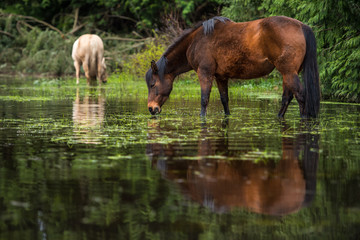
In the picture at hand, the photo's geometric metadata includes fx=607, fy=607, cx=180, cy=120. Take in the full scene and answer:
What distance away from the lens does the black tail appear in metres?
9.32

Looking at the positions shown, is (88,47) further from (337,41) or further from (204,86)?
(204,86)

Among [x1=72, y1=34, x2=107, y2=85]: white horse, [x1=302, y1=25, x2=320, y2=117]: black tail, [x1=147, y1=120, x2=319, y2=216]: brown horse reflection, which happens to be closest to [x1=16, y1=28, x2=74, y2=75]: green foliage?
[x1=72, y1=34, x2=107, y2=85]: white horse

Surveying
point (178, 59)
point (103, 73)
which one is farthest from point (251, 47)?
point (103, 73)

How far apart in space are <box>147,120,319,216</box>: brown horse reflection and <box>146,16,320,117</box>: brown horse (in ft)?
9.55

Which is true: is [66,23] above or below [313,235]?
above

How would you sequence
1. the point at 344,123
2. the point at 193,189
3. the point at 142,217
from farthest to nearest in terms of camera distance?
the point at 344,123
the point at 193,189
the point at 142,217

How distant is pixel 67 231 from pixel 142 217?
477 mm

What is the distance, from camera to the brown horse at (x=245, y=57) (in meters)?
9.32

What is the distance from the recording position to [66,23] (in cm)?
3456

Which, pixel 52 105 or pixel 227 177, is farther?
pixel 52 105

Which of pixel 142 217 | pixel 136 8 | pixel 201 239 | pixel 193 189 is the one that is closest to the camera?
pixel 201 239

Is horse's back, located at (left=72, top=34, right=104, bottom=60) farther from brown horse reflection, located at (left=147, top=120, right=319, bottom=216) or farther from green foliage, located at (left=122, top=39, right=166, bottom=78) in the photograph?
brown horse reflection, located at (left=147, top=120, right=319, bottom=216)

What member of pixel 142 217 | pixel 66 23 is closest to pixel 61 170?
pixel 142 217

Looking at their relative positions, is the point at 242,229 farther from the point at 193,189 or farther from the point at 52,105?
the point at 52,105
